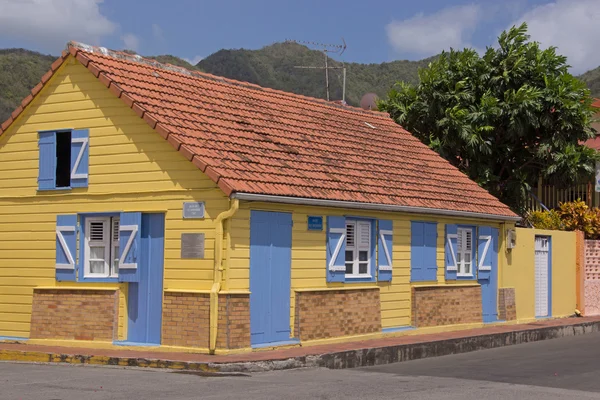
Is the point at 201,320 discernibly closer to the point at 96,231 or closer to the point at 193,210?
the point at 193,210

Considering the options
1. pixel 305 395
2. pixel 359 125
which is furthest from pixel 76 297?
pixel 359 125

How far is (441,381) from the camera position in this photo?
1359cm

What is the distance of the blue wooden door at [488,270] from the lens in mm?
22438

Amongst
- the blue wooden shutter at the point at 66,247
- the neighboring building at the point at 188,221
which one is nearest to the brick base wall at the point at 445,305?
the neighboring building at the point at 188,221

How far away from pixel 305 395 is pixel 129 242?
5.87 metres

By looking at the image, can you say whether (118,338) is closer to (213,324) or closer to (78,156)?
(213,324)

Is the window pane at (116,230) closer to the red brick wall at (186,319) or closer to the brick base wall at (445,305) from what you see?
the red brick wall at (186,319)

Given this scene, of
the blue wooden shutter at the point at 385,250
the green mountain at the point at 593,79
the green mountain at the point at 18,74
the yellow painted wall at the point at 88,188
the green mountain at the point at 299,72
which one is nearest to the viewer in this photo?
the yellow painted wall at the point at 88,188

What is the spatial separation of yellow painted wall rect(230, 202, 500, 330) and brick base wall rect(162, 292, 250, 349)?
36 cm

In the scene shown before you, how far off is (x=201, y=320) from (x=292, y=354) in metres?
1.56

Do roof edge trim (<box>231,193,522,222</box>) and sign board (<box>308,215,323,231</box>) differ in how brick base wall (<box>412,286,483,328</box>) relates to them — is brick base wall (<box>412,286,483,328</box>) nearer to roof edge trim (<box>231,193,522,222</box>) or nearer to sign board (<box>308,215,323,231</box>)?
roof edge trim (<box>231,193,522,222</box>)

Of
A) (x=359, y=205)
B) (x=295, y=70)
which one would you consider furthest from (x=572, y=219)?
(x=295, y=70)

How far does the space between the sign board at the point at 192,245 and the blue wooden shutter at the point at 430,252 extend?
242 inches

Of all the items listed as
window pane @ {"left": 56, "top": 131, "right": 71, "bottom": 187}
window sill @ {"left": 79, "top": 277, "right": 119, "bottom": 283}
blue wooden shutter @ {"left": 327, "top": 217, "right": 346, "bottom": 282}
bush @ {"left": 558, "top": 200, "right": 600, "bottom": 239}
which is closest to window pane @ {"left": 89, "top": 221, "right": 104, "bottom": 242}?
window sill @ {"left": 79, "top": 277, "right": 119, "bottom": 283}
